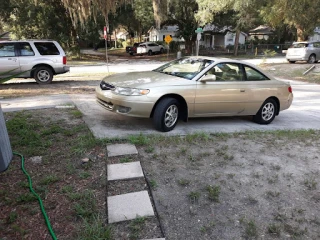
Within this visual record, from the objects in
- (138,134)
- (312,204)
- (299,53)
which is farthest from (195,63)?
(299,53)

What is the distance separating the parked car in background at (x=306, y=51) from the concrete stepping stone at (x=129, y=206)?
818 inches

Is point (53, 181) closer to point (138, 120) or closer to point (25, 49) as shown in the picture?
point (138, 120)

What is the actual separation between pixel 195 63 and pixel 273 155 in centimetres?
254

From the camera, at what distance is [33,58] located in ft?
35.4

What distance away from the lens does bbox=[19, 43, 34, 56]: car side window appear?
35.2 feet

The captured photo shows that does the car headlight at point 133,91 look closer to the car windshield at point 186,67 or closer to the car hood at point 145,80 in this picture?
the car hood at point 145,80

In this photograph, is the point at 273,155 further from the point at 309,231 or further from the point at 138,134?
the point at 138,134

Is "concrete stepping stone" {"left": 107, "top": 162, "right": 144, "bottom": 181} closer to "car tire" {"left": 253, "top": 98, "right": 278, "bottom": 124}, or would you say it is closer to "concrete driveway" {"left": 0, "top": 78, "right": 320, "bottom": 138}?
"concrete driveway" {"left": 0, "top": 78, "right": 320, "bottom": 138}

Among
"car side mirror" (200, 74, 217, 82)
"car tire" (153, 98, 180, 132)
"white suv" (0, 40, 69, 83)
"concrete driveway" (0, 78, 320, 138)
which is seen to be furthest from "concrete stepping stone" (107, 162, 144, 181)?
"white suv" (0, 40, 69, 83)

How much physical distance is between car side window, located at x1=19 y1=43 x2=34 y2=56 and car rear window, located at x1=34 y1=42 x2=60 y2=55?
273 millimetres

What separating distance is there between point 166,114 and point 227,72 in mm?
1691

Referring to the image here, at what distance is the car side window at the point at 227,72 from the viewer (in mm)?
5984

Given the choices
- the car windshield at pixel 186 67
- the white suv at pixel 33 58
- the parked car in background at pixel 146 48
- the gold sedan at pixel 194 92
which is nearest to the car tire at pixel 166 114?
the gold sedan at pixel 194 92

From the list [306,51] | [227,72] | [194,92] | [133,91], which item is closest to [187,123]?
[194,92]
